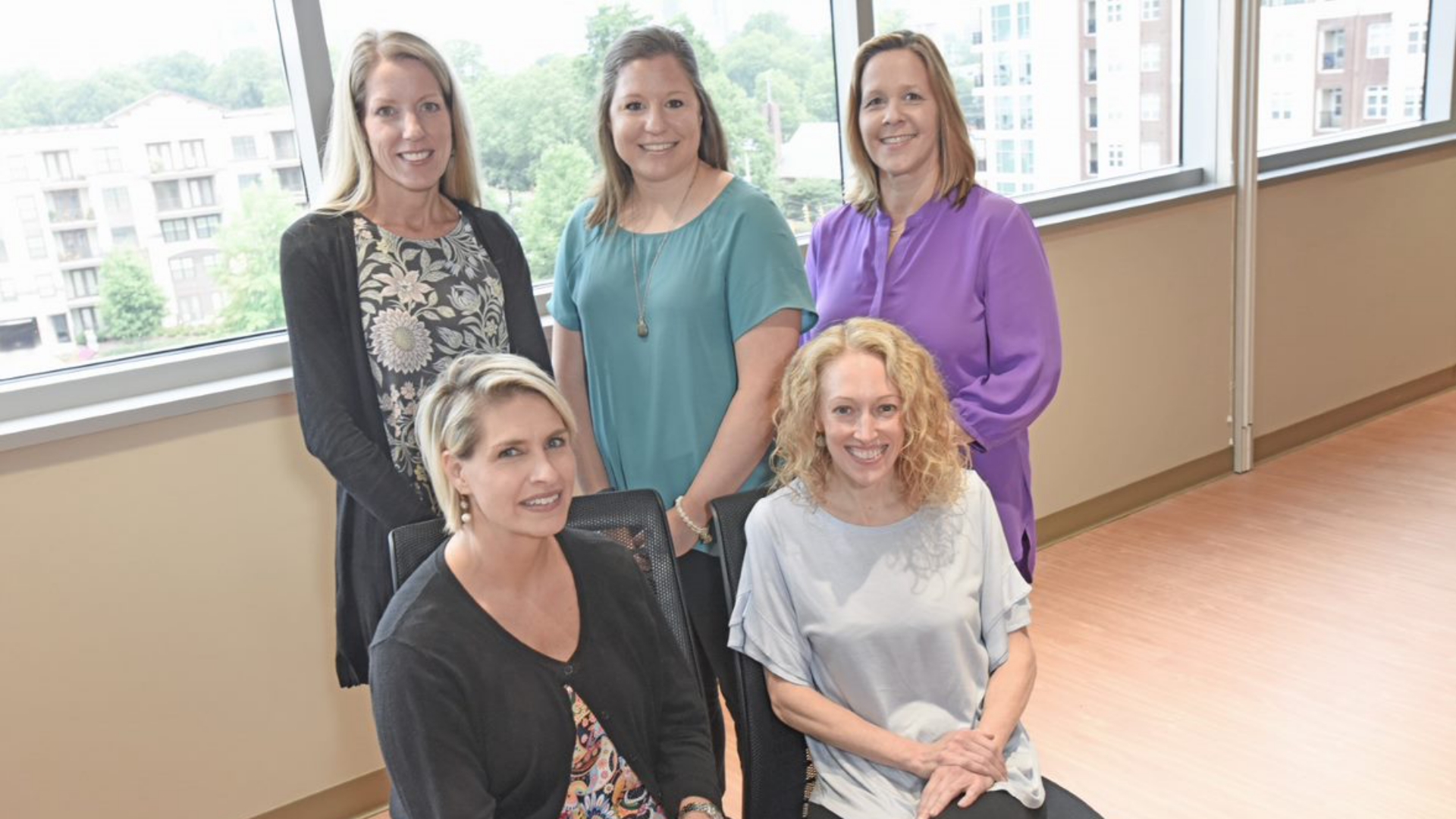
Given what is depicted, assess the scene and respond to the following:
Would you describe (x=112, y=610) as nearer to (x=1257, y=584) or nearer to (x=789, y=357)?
(x=789, y=357)

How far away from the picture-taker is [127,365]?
106 inches

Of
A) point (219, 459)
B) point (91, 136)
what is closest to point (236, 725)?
point (219, 459)

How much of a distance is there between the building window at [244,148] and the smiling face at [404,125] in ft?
2.75

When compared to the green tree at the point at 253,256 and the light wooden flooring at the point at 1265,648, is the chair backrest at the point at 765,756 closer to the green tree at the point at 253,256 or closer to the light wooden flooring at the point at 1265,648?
the light wooden flooring at the point at 1265,648

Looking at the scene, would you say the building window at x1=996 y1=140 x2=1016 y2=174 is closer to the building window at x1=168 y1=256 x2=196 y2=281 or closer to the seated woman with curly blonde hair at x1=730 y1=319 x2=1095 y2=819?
the seated woman with curly blonde hair at x1=730 y1=319 x2=1095 y2=819

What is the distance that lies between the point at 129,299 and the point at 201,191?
0.92 feet

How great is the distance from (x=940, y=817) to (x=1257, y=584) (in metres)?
2.43

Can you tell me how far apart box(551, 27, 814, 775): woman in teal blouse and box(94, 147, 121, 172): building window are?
1.15m

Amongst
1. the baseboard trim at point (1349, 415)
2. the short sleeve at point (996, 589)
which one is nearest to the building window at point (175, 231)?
the short sleeve at point (996, 589)

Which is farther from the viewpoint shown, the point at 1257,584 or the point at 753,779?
the point at 1257,584

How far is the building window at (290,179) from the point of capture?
114 inches

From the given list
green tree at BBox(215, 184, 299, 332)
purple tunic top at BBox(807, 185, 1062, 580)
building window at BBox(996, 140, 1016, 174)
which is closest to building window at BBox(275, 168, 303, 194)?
green tree at BBox(215, 184, 299, 332)

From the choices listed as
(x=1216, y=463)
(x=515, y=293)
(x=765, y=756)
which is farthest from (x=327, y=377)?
(x=1216, y=463)

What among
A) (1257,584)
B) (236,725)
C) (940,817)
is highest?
(940,817)
